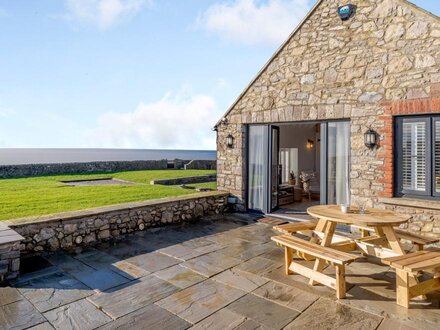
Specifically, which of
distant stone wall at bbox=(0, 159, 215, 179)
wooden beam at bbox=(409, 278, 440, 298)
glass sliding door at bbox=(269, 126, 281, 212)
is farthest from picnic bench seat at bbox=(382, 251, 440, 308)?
distant stone wall at bbox=(0, 159, 215, 179)

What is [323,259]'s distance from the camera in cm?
390

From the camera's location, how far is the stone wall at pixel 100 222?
526cm

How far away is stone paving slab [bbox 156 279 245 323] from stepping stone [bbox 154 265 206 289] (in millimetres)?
135

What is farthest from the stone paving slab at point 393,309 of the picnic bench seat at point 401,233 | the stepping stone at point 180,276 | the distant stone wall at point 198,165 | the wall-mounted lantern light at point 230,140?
the distant stone wall at point 198,165

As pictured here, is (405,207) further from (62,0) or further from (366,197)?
(62,0)

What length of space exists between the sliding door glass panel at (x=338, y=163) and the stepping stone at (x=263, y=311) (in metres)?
4.19

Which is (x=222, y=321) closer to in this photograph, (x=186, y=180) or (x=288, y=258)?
(x=288, y=258)

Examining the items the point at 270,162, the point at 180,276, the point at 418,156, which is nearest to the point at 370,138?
the point at 418,156

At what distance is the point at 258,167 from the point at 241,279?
464cm

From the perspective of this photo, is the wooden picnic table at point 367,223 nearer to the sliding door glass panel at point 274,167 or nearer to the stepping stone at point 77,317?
the stepping stone at point 77,317

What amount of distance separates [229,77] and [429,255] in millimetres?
9706

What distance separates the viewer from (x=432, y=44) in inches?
223

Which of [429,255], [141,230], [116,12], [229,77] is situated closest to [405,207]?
[429,255]

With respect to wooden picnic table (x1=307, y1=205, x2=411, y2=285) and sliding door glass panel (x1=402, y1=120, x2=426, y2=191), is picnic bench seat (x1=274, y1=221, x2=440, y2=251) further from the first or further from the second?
sliding door glass panel (x1=402, y1=120, x2=426, y2=191)
